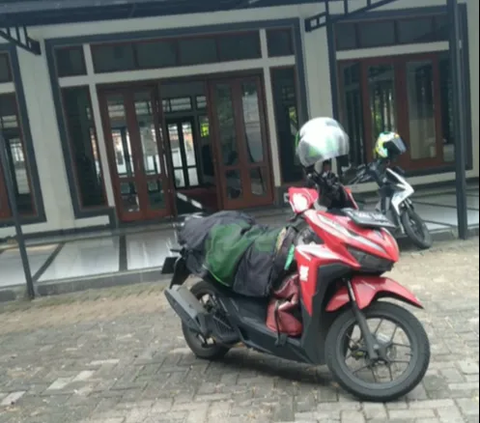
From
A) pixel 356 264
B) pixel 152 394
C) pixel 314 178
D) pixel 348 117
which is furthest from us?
pixel 348 117

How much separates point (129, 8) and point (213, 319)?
16.6 feet

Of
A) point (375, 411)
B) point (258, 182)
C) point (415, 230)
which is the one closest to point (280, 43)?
point (258, 182)

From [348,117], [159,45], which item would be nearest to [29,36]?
[159,45]

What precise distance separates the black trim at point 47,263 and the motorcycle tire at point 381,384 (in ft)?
15.6

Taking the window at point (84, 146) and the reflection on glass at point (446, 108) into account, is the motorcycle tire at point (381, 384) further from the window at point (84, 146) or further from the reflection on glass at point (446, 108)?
the reflection on glass at point (446, 108)

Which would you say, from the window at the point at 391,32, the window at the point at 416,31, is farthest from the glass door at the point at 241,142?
the window at the point at 416,31

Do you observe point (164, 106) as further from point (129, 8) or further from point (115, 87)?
point (129, 8)

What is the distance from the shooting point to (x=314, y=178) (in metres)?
3.04

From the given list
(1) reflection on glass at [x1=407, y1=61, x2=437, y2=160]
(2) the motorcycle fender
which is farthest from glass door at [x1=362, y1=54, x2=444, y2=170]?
(2) the motorcycle fender

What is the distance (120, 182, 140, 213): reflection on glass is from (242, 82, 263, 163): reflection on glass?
2316 mm

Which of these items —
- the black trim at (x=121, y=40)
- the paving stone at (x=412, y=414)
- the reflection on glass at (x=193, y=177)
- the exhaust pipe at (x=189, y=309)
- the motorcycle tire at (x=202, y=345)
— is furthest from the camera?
the reflection on glass at (x=193, y=177)

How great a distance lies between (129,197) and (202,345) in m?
6.56

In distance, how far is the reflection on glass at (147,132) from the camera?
32.3 ft

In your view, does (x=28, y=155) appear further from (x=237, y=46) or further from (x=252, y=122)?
(x=237, y=46)
